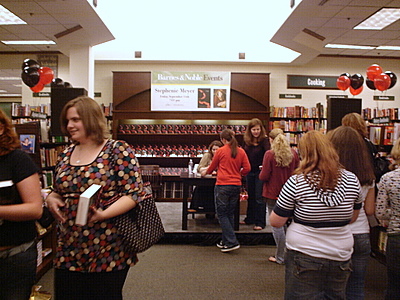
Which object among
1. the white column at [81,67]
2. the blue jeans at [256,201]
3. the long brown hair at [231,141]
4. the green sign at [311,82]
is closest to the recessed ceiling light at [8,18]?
the white column at [81,67]

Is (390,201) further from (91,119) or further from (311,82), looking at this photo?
(311,82)

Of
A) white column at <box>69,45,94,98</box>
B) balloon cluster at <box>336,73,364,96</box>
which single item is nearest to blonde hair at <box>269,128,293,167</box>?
balloon cluster at <box>336,73,364,96</box>

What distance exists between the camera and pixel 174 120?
8.66 meters

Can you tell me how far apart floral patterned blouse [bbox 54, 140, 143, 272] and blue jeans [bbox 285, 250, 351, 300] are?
859mm

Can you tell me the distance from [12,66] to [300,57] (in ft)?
24.0

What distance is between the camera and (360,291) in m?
2.22

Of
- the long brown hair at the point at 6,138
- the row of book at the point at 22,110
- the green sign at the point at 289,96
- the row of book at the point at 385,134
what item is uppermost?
the green sign at the point at 289,96

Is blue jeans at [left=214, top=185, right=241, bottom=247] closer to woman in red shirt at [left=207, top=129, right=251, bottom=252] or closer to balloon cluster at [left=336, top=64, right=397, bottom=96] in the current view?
woman in red shirt at [left=207, top=129, right=251, bottom=252]

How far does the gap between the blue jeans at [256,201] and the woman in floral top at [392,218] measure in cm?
269

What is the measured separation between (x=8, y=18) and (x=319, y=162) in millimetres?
6803

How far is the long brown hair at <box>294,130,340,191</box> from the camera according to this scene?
1750 mm

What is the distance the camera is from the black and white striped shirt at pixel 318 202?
173 cm

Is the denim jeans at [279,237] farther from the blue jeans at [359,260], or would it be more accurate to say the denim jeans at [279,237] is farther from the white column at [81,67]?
the white column at [81,67]

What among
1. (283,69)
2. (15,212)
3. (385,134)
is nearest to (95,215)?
(15,212)
